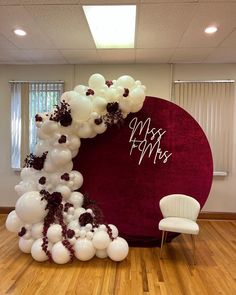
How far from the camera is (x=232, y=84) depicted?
4984mm

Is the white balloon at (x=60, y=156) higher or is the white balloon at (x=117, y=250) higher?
the white balloon at (x=60, y=156)

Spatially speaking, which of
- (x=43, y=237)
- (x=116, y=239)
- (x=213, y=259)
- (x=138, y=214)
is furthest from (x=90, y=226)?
(x=213, y=259)

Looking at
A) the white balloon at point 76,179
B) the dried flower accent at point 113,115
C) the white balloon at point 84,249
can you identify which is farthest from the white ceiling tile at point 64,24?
the white balloon at point 84,249

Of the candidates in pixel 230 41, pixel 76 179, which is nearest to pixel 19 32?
pixel 76 179

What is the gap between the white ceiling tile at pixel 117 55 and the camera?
14.4 ft

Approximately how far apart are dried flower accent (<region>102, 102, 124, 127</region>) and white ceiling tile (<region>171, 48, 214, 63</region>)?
170cm

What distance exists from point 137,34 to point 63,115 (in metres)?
1.53

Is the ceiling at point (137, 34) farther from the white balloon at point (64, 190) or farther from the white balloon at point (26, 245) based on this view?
the white balloon at point (26, 245)

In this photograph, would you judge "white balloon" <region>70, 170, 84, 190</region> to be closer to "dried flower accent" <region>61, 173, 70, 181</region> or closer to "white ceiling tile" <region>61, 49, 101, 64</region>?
"dried flower accent" <region>61, 173, 70, 181</region>

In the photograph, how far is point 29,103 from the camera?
5.22 metres

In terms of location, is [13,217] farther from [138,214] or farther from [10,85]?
[10,85]

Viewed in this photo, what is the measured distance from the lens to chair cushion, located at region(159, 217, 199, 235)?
315 centimetres

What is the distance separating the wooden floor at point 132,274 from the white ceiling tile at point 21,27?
289 cm

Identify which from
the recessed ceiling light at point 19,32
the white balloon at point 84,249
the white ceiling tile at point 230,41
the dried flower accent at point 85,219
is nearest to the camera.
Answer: the white balloon at point 84,249
